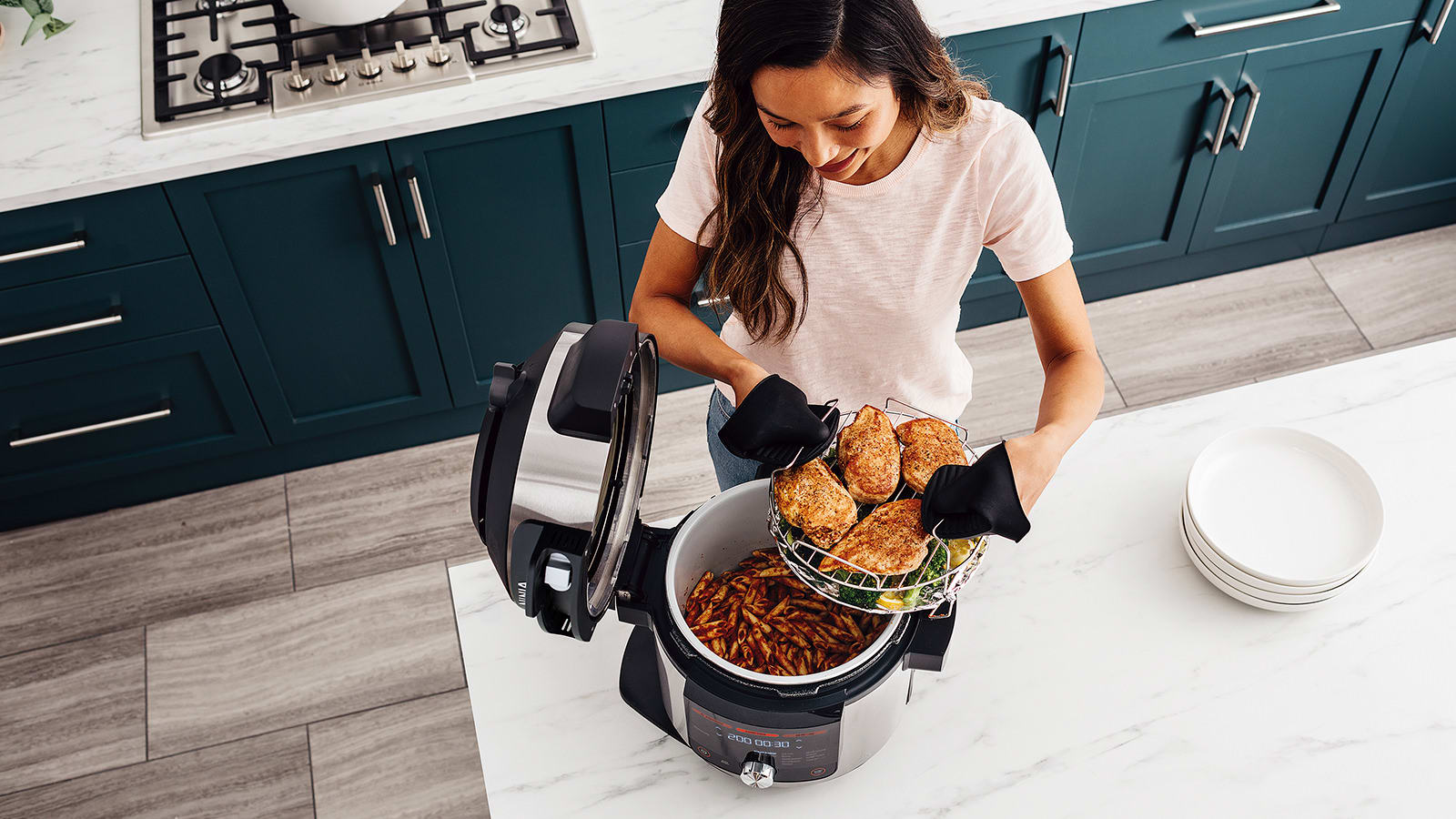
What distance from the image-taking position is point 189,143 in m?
1.92

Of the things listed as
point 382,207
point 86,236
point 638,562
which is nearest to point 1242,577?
point 638,562

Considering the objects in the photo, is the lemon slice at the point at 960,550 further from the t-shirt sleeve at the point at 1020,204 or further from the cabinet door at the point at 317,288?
the cabinet door at the point at 317,288

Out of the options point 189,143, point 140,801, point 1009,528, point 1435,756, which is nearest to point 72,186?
point 189,143

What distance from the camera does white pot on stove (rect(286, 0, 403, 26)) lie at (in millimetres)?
1972

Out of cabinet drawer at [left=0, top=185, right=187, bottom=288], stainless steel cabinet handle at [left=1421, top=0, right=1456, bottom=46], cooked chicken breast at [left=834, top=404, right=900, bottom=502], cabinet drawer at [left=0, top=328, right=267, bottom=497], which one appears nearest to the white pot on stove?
cabinet drawer at [left=0, top=185, right=187, bottom=288]

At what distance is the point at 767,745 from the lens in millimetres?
983

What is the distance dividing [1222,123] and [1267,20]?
23 cm

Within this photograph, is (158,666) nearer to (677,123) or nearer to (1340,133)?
(677,123)

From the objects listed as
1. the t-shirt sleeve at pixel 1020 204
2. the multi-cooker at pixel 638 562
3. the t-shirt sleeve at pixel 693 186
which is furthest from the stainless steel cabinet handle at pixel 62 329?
the t-shirt sleeve at pixel 1020 204

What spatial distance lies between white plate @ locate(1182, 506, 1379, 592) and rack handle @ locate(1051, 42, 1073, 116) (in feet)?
4.13

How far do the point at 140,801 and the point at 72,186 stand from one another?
1.12 m

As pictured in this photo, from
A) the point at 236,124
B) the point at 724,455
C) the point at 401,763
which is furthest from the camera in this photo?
the point at 401,763

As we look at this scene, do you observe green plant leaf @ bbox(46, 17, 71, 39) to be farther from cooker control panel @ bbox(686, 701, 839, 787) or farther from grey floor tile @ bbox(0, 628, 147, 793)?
cooker control panel @ bbox(686, 701, 839, 787)

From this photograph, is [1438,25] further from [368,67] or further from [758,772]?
[758,772]
